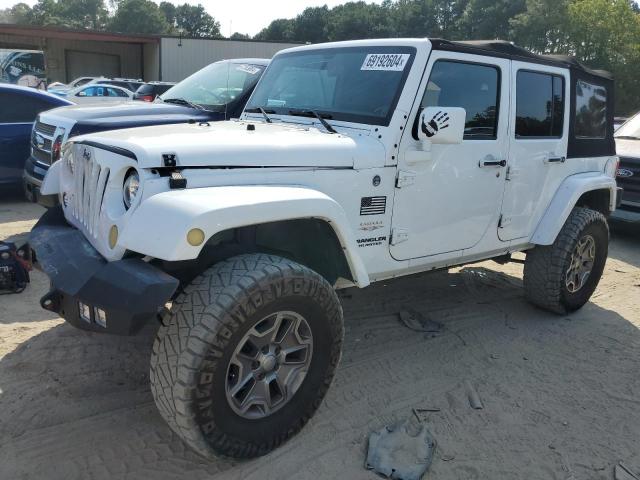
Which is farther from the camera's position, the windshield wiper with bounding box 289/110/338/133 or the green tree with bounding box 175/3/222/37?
the green tree with bounding box 175/3/222/37

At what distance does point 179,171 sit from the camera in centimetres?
261

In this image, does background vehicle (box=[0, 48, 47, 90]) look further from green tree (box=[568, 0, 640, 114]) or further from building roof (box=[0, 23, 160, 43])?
green tree (box=[568, 0, 640, 114])

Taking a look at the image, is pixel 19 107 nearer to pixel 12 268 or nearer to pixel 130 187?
pixel 12 268

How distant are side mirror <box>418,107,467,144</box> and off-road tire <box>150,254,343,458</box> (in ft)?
3.64

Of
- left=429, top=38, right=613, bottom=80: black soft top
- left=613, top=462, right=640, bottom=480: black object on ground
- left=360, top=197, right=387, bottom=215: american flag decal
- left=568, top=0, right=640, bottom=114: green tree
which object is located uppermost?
left=568, top=0, right=640, bottom=114: green tree

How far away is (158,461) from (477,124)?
2828 millimetres

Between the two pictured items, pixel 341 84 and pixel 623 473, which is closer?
pixel 623 473

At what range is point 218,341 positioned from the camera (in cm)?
243

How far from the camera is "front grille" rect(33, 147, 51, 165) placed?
243 inches

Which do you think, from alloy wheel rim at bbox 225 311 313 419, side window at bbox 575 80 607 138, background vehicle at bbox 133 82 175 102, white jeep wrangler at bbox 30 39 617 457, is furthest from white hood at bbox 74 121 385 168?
background vehicle at bbox 133 82 175 102

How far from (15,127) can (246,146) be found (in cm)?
587

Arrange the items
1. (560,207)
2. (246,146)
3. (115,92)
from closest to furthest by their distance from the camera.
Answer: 1. (246,146)
2. (560,207)
3. (115,92)

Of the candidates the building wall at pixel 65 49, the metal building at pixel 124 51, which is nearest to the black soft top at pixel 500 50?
the metal building at pixel 124 51

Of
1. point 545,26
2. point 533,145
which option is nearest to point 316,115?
point 533,145
